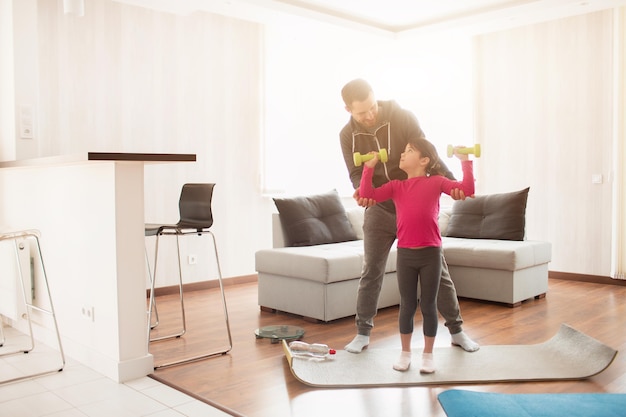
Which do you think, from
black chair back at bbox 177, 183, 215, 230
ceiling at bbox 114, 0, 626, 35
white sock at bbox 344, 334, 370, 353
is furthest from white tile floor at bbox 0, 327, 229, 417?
ceiling at bbox 114, 0, 626, 35

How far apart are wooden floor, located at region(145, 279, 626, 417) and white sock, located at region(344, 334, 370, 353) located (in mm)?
149

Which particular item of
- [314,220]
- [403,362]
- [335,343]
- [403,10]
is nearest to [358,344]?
[335,343]

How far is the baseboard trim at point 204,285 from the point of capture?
16.6 feet

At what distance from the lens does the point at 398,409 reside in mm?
2389

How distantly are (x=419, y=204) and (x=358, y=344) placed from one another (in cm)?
93

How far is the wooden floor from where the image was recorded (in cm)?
248

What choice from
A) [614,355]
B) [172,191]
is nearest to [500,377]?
[614,355]

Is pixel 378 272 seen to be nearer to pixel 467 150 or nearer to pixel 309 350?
pixel 309 350

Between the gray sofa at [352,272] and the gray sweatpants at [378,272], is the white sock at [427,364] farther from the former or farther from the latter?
the gray sofa at [352,272]

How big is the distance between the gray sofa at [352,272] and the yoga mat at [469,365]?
80 cm

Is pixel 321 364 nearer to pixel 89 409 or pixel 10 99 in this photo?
pixel 89 409

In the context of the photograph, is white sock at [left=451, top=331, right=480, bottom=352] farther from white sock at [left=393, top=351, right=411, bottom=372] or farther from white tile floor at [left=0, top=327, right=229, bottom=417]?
white tile floor at [left=0, top=327, right=229, bottom=417]

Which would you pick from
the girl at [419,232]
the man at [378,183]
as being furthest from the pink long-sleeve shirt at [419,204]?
the man at [378,183]

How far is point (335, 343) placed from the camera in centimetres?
343
